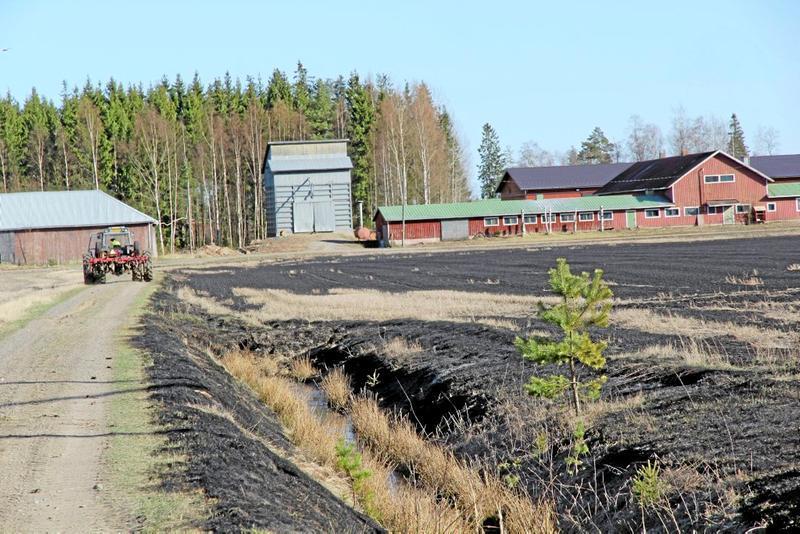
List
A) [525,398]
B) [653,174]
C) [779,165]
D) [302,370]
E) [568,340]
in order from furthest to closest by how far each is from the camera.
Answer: [779,165]
[653,174]
[302,370]
[525,398]
[568,340]

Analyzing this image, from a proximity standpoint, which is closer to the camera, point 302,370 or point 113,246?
point 302,370

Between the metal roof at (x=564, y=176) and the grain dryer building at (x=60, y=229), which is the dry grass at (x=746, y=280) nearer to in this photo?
the grain dryer building at (x=60, y=229)

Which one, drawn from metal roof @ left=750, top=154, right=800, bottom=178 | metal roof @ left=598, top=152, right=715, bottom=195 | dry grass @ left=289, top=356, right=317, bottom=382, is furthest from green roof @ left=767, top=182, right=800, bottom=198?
dry grass @ left=289, top=356, right=317, bottom=382


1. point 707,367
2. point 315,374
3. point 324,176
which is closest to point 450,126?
point 324,176

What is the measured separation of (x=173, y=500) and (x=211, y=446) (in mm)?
2093

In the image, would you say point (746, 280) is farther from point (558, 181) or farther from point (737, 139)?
point (737, 139)

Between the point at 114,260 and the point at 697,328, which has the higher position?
the point at 114,260

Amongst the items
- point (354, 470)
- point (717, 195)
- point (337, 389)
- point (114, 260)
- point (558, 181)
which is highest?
point (558, 181)

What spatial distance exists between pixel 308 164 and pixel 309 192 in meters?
2.39

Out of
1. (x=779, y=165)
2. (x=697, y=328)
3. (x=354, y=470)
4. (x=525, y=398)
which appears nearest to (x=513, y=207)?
(x=779, y=165)

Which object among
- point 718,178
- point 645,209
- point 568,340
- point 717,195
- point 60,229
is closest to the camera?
point 568,340

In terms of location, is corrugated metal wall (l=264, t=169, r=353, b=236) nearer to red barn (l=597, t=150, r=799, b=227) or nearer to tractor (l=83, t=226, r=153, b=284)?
red barn (l=597, t=150, r=799, b=227)

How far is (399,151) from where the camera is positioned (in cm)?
9581

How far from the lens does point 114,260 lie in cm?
4034
